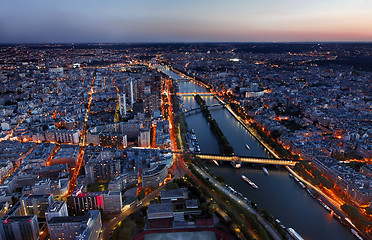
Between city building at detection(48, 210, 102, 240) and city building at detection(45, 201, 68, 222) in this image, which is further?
city building at detection(45, 201, 68, 222)

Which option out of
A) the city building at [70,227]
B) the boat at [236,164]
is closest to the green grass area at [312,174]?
the boat at [236,164]

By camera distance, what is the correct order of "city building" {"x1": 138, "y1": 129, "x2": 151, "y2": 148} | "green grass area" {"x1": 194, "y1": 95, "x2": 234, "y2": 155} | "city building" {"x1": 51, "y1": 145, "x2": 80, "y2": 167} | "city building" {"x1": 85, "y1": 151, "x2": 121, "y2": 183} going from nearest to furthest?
"city building" {"x1": 85, "y1": 151, "x2": 121, "y2": 183}, "city building" {"x1": 51, "y1": 145, "x2": 80, "y2": 167}, "green grass area" {"x1": 194, "y1": 95, "x2": 234, "y2": 155}, "city building" {"x1": 138, "y1": 129, "x2": 151, "y2": 148}

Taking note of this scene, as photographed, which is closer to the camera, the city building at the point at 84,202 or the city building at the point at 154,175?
the city building at the point at 84,202

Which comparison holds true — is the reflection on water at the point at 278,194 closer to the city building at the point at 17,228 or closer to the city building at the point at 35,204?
the city building at the point at 35,204

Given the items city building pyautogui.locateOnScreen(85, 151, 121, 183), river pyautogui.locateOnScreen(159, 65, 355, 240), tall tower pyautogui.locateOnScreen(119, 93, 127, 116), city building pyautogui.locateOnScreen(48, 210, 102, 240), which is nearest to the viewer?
city building pyautogui.locateOnScreen(48, 210, 102, 240)

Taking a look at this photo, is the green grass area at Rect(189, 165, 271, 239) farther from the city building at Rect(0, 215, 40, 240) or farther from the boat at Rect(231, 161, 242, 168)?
the city building at Rect(0, 215, 40, 240)

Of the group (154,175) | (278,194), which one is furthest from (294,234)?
(154,175)

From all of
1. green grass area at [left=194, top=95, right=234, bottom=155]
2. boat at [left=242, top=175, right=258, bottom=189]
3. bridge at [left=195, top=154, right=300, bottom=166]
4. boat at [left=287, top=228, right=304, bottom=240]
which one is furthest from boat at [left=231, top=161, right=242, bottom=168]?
boat at [left=287, top=228, right=304, bottom=240]

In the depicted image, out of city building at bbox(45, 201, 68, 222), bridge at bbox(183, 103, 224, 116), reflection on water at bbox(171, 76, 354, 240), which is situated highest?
city building at bbox(45, 201, 68, 222)
